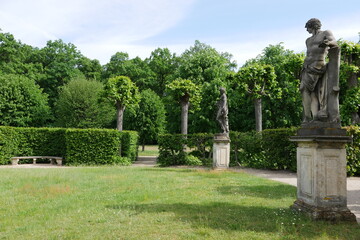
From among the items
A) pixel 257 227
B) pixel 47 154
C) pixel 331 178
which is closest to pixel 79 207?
pixel 257 227

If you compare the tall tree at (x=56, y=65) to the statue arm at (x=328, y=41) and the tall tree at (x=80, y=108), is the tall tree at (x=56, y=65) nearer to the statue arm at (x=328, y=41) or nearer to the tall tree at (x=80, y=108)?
the tall tree at (x=80, y=108)

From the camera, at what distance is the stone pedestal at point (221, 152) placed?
12.8m

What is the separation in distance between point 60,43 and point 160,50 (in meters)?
13.9

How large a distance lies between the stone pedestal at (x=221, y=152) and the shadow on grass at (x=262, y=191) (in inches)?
179

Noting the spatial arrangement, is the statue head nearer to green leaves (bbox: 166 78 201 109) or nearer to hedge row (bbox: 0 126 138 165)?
green leaves (bbox: 166 78 201 109)

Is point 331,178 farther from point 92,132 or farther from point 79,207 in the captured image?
point 92,132

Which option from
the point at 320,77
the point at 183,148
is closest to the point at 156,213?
the point at 320,77

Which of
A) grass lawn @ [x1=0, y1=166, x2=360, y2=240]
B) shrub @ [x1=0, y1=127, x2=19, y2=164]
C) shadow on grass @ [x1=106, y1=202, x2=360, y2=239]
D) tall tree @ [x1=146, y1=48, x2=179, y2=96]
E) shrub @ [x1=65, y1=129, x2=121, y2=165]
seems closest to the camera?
grass lawn @ [x1=0, y1=166, x2=360, y2=240]

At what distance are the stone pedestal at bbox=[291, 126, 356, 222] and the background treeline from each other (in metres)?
10.8

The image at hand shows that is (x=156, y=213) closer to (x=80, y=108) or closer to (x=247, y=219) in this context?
(x=247, y=219)

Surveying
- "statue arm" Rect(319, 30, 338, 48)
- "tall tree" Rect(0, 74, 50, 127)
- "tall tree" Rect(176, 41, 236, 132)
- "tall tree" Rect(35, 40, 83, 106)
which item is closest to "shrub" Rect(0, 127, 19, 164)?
"tall tree" Rect(0, 74, 50, 127)

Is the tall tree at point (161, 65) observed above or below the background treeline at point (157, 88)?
above

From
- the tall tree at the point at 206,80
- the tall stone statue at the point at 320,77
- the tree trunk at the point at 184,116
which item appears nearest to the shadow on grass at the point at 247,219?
the tall stone statue at the point at 320,77

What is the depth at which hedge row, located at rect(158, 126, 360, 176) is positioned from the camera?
11.3 m
